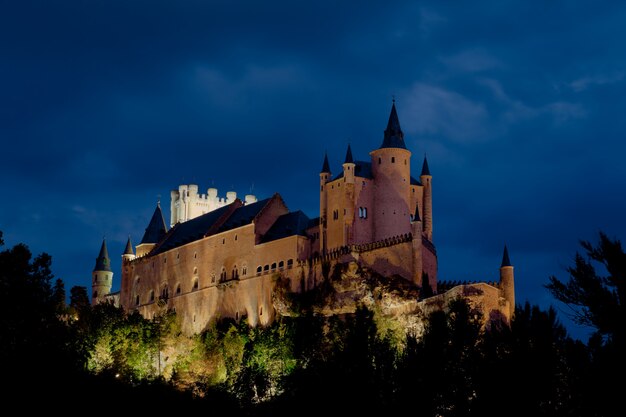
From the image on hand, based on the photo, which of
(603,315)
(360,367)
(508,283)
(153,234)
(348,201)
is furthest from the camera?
(153,234)

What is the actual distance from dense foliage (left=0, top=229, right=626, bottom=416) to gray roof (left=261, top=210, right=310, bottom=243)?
14.3 metres

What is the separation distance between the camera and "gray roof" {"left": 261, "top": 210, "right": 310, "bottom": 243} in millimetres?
102356

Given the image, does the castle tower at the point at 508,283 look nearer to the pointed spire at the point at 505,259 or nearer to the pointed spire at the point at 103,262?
the pointed spire at the point at 505,259

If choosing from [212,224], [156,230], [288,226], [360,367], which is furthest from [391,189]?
[156,230]

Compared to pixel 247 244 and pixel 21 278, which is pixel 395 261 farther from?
pixel 21 278

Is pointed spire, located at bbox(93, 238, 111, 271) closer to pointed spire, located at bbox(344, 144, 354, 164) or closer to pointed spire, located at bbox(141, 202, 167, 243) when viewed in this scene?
pointed spire, located at bbox(141, 202, 167, 243)

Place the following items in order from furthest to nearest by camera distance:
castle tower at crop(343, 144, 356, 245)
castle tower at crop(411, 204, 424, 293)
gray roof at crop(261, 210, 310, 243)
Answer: gray roof at crop(261, 210, 310, 243), castle tower at crop(343, 144, 356, 245), castle tower at crop(411, 204, 424, 293)

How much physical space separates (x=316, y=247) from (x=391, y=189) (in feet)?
34.8

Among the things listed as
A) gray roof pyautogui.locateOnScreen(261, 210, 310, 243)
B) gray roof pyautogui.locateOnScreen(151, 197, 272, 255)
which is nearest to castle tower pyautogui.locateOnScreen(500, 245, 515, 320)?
gray roof pyautogui.locateOnScreen(261, 210, 310, 243)

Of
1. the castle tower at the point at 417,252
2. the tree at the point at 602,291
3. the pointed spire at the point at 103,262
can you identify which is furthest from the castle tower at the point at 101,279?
the tree at the point at 602,291

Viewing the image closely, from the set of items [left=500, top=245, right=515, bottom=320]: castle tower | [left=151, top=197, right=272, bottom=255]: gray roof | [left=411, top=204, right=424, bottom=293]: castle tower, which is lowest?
[left=500, top=245, right=515, bottom=320]: castle tower

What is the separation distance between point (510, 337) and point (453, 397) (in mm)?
6503

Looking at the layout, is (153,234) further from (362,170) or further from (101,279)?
(362,170)

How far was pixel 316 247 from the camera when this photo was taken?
99.9 m
